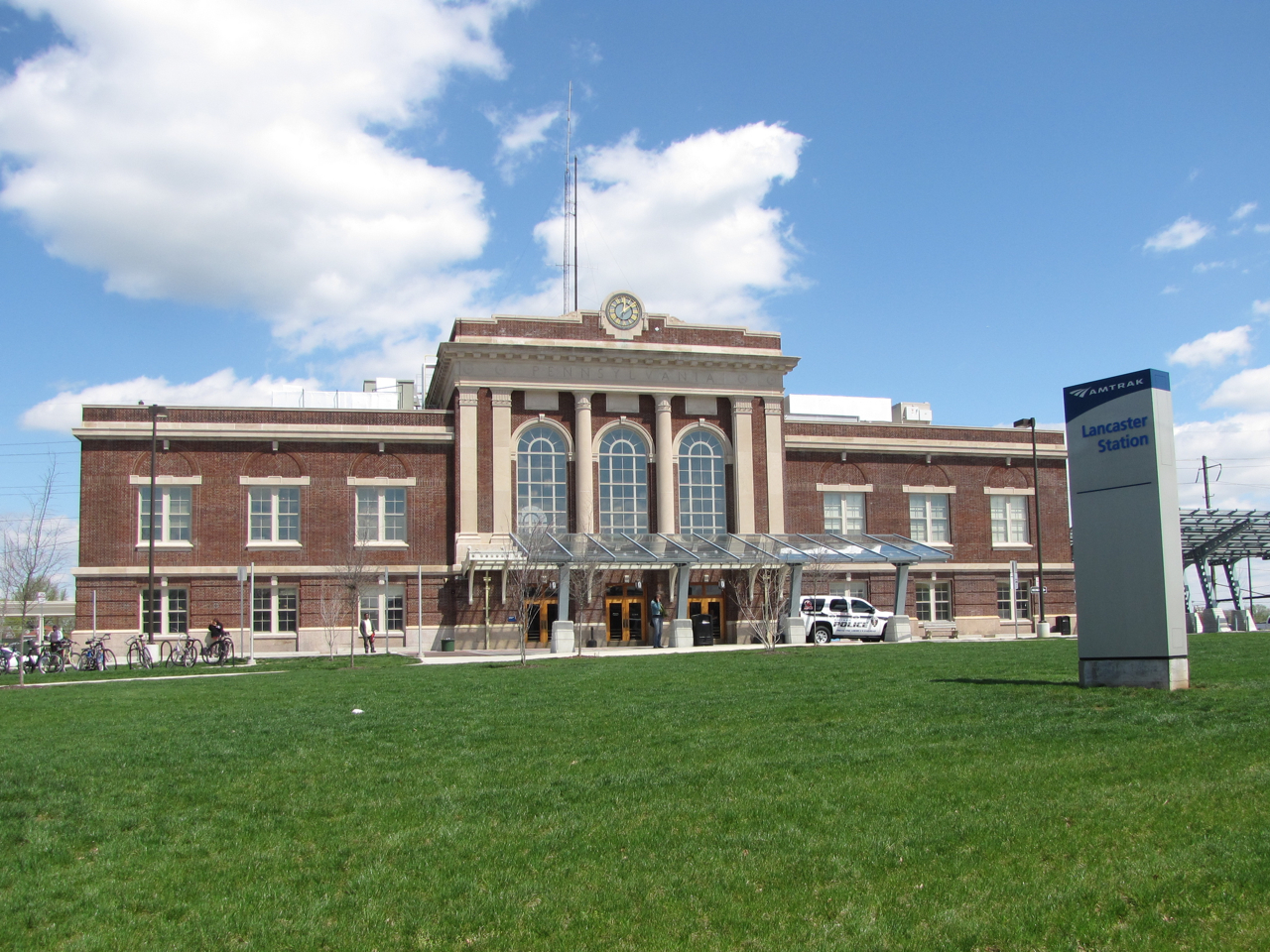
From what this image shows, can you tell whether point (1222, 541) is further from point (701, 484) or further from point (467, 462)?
point (467, 462)

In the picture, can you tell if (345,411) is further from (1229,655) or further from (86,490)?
(1229,655)

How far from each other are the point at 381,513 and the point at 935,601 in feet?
78.0

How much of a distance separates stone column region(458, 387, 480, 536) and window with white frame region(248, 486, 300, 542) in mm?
6184

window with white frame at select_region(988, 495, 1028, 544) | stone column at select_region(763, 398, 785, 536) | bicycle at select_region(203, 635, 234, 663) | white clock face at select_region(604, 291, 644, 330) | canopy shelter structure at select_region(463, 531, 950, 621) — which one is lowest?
bicycle at select_region(203, 635, 234, 663)

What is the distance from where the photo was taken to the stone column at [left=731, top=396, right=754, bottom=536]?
42.2 metres

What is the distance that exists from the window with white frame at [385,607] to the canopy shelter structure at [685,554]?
2981mm

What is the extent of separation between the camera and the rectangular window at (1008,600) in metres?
47.2

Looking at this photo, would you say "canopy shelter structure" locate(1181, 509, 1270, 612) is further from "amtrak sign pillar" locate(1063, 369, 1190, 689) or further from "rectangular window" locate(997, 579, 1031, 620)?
"amtrak sign pillar" locate(1063, 369, 1190, 689)

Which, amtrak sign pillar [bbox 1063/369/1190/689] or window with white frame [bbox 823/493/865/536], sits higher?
window with white frame [bbox 823/493/865/536]

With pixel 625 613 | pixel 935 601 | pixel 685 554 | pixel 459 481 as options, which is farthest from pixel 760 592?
pixel 459 481

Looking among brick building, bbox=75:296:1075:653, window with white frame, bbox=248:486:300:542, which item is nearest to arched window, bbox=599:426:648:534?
brick building, bbox=75:296:1075:653

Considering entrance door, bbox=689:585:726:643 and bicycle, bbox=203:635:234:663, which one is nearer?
bicycle, bbox=203:635:234:663

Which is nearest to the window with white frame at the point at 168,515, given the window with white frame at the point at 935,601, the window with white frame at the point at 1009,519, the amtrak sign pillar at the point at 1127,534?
the window with white frame at the point at 935,601

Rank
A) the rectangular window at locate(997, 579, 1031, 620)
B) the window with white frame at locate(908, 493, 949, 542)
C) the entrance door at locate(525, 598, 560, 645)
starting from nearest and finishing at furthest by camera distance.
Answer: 1. the entrance door at locate(525, 598, 560, 645)
2. the window with white frame at locate(908, 493, 949, 542)
3. the rectangular window at locate(997, 579, 1031, 620)
